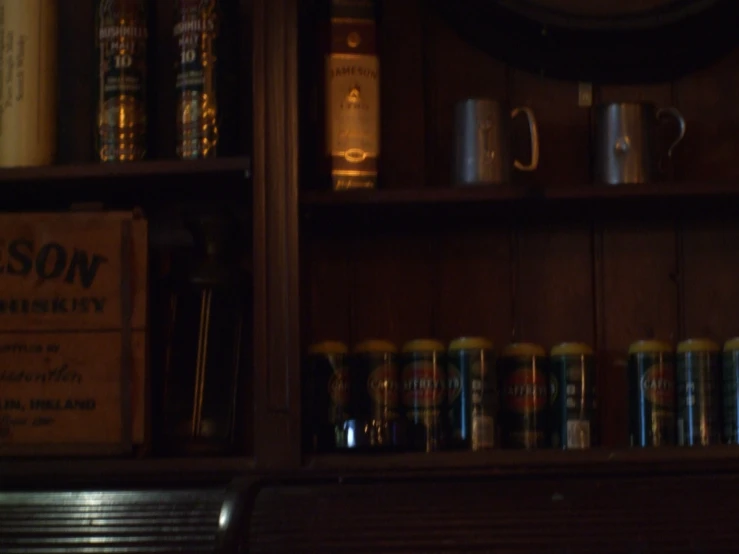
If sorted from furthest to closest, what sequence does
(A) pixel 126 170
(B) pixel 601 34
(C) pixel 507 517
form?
(B) pixel 601 34 < (A) pixel 126 170 < (C) pixel 507 517

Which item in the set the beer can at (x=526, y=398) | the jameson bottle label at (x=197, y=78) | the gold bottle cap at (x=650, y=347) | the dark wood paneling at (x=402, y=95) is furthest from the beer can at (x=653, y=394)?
the jameson bottle label at (x=197, y=78)

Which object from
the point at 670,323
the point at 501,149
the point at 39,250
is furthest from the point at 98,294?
the point at 670,323

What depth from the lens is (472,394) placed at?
1.46 meters

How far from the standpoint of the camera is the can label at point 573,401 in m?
1.46

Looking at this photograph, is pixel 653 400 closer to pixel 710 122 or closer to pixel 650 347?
pixel 650 347

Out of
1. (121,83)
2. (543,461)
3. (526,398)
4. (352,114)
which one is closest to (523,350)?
(526,398)

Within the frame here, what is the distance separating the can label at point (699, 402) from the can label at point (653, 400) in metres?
0.02

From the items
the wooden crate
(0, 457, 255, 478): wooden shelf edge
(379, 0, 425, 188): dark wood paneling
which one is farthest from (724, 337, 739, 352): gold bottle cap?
the wooden crate

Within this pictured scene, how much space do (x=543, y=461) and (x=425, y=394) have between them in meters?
0.19

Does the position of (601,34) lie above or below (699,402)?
above

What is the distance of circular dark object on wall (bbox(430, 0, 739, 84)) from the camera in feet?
5.18

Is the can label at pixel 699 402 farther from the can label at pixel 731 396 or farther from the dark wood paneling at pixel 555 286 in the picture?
the dark wood paneling at pixel 555 286

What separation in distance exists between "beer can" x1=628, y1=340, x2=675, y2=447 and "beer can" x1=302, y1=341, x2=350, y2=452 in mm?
400

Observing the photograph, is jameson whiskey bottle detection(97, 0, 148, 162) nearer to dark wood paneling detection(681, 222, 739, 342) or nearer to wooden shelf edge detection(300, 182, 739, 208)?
wooden shelf edge detection(300, 182, 739, 208)
